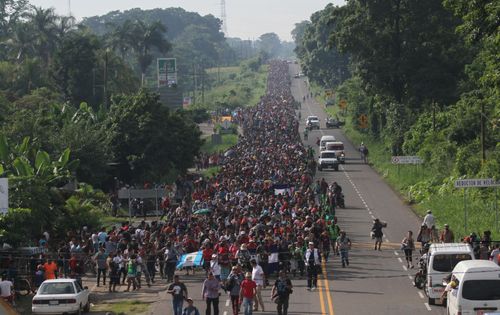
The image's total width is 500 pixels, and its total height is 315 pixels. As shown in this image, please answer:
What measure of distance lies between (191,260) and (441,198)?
1886 cm

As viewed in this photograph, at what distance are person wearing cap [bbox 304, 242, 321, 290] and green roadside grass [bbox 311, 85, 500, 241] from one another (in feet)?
27.4

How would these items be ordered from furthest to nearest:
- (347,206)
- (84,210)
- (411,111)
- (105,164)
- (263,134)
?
(263,134), (411,111), (105,164), (347,206), (84,210)

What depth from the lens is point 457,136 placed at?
199 feet

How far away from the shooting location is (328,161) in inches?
2886

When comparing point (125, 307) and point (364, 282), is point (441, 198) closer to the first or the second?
point (364, 282)

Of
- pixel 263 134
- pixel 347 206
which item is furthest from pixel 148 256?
pixel 263 134

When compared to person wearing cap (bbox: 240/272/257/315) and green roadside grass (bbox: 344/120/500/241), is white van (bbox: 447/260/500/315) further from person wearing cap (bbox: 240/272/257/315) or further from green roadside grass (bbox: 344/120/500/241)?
green roadside grass (bbox: 344/120/500/241)

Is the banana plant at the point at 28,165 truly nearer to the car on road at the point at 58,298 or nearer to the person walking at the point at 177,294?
the car on road at the point at 58,298

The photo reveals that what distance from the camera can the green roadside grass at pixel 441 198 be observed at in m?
43.0

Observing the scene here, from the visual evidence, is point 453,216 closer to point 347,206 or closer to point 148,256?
point 347,206

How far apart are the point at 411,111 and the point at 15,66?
148 feet

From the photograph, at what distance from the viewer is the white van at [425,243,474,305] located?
29.1m

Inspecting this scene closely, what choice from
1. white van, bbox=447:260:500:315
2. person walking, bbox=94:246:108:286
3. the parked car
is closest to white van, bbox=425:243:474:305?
white van, bbox=447:260:500:315

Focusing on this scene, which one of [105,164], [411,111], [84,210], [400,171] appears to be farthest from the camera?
[411,111]
